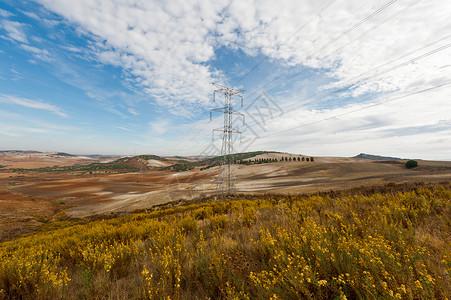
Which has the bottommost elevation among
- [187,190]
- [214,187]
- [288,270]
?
[187,190]

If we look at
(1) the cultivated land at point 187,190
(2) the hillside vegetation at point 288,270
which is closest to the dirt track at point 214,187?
(1) the cultivated land at point 187,190

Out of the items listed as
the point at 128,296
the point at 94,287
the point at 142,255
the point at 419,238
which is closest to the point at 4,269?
the point at 94,287

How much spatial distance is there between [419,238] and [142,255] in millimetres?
6028

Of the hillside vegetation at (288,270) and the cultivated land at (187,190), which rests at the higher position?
the hillside vegetation at (288,270)

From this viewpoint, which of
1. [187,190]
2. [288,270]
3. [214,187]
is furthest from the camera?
[214,187]

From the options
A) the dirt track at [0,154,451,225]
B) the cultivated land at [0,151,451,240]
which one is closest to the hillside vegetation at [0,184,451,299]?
the dirt track at [0,154,451,225]

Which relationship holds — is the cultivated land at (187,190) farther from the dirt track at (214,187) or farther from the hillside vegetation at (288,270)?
the hillside vegetation at (288,270)

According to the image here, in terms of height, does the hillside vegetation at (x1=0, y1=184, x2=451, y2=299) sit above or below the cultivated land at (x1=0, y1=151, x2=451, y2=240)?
above

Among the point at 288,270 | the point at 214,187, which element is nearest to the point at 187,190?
the point at 214,187

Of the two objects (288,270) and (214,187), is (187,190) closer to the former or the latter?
(214,187)

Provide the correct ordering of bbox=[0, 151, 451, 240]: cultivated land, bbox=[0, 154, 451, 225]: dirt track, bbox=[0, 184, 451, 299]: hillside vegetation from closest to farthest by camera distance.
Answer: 1. bbox=[0, 184, 451, 299]: hillside vegetation
2. bbox=[0, 151, 451, 240]: cultivated land
3. bbox=[0, 154, 451, 225]: dirt track

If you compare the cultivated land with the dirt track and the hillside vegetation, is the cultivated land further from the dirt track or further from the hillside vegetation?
the hillside vegetation

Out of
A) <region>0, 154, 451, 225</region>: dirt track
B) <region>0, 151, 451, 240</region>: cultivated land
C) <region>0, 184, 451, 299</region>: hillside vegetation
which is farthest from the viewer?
<region>0, 154, 451, 225</region>: dirt track

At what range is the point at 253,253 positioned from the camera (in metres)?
3.84
